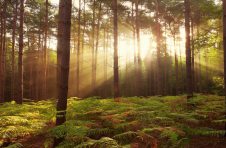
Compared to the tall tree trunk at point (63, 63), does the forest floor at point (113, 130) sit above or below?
below

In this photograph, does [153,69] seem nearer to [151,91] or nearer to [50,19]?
[151,91]

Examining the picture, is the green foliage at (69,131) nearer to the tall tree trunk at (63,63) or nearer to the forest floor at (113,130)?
the forest floor at (113,130)

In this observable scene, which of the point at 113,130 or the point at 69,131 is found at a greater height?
the point at 69,131

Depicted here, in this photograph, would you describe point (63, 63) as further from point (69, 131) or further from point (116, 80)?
point (116, 80)

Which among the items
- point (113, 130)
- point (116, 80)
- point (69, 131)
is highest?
point (116, 80)

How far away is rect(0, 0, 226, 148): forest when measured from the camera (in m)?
6.71

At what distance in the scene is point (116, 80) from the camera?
15.5 meters

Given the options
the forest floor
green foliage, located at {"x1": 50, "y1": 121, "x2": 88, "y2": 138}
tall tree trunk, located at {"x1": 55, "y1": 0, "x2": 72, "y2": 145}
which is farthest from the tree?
green foliage, located at {"x1": 50, "y1": 121, "x2": 88, "y2": 138}

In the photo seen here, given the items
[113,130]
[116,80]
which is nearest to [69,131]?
[113,130]

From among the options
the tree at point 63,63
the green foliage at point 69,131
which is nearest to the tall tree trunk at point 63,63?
the tree at point 63,63

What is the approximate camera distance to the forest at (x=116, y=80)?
22.0 ft

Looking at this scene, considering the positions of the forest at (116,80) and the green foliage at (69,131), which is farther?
the forest at (116,80)

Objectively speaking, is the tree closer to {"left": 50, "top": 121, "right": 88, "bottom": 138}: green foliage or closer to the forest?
the forest

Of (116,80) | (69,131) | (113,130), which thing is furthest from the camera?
(116,80)
